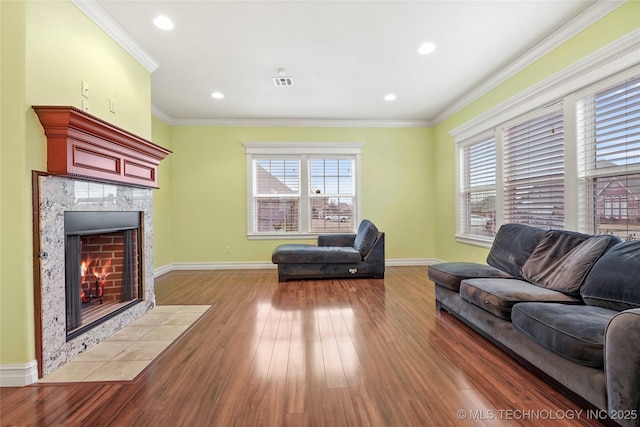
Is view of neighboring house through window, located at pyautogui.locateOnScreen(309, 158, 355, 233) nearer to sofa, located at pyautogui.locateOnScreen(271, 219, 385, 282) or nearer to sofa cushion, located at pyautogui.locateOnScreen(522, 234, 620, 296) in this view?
sofa, located at pyautogui.locateOnScreen(271, 219, 385, 282)

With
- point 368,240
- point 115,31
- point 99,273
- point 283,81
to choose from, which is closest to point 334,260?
point 368,240

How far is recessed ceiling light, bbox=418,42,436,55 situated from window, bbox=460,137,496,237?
5.51 ft

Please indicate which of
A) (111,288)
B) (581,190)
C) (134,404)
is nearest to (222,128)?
(111,288)

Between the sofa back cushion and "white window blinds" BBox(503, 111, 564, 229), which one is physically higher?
"white window blinds" BBox(503, 111, 564, 229)

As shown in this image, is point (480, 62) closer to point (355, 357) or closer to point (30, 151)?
point (355, 357)

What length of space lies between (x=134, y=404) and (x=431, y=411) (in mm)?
1660

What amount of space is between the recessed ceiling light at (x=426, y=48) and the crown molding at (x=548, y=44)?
3.57 feet

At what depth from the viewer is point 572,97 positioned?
279cm

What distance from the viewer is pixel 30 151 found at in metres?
1.85

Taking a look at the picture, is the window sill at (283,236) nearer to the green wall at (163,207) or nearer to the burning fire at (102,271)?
the green wall at (163,207)

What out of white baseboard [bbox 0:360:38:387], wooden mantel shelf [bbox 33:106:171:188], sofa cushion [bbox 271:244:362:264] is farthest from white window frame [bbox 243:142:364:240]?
white baseboard [bbox 0:360:38:387]

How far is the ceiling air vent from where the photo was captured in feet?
12.4

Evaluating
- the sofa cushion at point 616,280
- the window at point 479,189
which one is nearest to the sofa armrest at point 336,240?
the window at point 479,189

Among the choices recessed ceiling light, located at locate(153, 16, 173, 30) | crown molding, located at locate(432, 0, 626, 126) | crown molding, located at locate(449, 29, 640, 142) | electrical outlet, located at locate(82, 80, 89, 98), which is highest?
recessed ceiling light, located at locate(153, 16, 173, 30)
